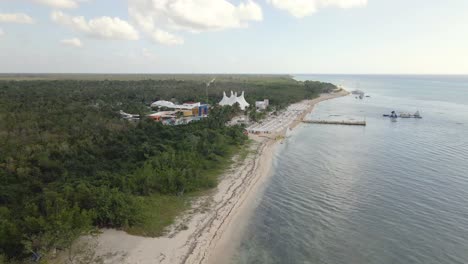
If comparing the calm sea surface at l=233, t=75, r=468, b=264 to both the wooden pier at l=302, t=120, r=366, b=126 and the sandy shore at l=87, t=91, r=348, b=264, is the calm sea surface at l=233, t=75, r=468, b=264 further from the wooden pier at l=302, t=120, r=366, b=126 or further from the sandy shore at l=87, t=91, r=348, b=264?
the wooden pier at l=302, t=120, r=366, b=126

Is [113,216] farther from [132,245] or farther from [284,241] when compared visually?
[284,241]

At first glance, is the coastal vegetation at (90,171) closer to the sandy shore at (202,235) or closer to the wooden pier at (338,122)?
the sandy shore at (202,235)

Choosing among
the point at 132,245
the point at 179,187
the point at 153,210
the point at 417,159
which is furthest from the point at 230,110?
the point at 132,245

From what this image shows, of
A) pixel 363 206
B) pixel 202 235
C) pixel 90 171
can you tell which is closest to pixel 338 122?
pixel 363 206

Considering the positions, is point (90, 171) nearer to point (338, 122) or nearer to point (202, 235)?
point (202, 235)

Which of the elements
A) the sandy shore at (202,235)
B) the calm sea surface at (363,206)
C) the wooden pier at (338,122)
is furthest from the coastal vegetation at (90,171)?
the wooden pier at (338,122)

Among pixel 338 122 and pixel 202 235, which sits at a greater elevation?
pixel 338 122

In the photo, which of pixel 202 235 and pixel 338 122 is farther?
pixel 338 122
